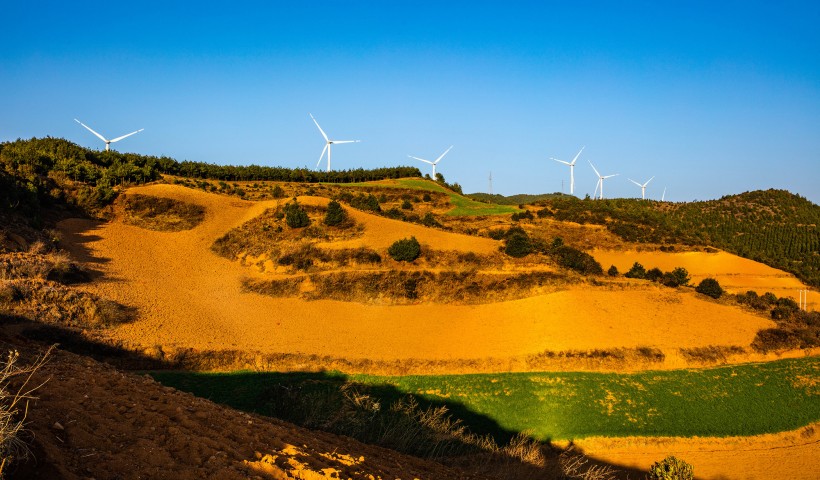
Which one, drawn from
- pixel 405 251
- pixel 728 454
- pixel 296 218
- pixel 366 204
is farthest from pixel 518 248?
pixel 728 454

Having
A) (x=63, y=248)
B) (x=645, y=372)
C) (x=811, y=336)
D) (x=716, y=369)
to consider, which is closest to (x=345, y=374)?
(x=645, y=372)

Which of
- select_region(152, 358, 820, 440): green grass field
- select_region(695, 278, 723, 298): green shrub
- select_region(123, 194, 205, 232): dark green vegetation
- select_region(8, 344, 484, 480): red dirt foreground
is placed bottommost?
select_region(152, 358, 820, 440): green grass field

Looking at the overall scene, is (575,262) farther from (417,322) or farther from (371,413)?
(371,413)

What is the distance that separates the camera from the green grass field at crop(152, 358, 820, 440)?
1947 cm

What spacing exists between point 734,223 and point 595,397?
70817 mm

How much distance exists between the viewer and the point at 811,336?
28.5 metres

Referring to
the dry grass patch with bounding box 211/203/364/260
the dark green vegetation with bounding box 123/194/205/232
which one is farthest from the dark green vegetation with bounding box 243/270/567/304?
the dark green vegetation with bounding box 123/194/205/232

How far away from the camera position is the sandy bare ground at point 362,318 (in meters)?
25.0

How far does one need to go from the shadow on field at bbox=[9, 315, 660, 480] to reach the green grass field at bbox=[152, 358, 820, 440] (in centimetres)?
11

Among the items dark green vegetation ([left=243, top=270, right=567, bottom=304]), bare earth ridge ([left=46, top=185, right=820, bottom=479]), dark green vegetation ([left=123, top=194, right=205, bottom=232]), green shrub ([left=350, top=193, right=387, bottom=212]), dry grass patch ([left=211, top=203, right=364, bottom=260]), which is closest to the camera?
bare earth ridge ([left=46, top=185, right=820, bottom=479])

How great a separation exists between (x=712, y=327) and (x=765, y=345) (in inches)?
94.1

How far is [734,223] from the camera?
8019 centimetres

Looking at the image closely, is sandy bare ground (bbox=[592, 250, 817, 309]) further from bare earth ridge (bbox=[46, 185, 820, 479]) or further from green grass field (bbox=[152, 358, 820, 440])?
green grass field (bbox=[152, 358, 820, 440])

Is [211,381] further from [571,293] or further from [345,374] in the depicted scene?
[571,293]
